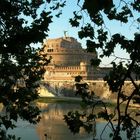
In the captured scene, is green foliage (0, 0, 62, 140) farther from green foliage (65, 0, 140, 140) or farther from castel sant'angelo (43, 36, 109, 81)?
castel sant'angelo (43, 36, 109, 81)

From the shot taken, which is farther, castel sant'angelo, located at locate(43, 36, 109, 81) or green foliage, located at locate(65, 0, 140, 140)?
castel sant'angelo, located at locate(43, 36, 109, 81)

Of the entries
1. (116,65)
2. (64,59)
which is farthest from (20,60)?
(64,59)

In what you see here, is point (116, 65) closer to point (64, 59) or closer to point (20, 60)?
point (20, 60)

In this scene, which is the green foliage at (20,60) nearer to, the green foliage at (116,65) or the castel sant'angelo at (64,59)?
the green foliage at (116,65)

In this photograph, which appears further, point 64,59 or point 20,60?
point 64,59

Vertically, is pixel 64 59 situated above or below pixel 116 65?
above

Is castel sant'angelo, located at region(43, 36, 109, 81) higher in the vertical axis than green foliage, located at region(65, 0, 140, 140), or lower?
higher

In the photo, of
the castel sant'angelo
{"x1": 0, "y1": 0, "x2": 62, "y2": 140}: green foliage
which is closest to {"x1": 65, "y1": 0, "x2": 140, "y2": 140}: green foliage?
{"x1": 0, "y1": 0, "x2": 62, "y2": 140}: green foliage

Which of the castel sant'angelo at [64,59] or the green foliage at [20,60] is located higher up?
the castel sant'angelo at [64,59]

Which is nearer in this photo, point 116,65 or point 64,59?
point 116,65

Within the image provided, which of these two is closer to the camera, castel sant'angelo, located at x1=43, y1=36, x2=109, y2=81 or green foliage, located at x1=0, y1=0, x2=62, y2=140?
green foliage, located at x1=0, y1=0, x2=62, y2=140

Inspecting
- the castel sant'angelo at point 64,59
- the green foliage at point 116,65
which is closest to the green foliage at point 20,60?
the green foliage at point 116,65

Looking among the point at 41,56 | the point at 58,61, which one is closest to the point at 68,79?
the point at 58,61

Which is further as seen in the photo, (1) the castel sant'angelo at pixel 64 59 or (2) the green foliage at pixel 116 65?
(1) the castel sant'angelo at pixel 64 59
